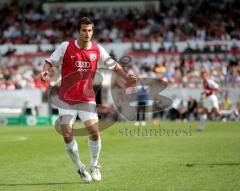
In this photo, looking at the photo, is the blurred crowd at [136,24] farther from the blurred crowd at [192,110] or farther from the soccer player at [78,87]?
the soccer player at [78,87]

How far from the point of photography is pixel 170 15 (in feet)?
135

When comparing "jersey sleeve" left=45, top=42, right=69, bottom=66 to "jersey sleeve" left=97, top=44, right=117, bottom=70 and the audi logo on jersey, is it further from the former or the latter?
"jersey sleeve" left=97, top=44, right=117, bottom=70

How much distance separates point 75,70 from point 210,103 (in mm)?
15929

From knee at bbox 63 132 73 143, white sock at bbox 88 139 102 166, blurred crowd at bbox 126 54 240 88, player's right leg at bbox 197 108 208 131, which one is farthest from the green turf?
blurred crowd at bbox 126 54 240 88

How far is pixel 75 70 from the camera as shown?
11000 mm

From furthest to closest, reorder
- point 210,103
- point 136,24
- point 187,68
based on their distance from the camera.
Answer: point 136,24 → point 187,68 → point 210,103

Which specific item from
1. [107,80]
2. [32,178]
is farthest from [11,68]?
[32,178]

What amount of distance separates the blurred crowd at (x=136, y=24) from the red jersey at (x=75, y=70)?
1084 inches

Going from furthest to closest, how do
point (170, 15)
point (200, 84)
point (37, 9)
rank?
point (37, 9) → point (170, 15) → point (200, 84)

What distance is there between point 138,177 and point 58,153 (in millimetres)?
5503

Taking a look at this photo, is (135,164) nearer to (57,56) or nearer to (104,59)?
(104,59)

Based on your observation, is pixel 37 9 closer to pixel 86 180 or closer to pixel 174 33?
pixel 174 33

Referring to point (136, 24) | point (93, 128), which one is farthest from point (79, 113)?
point (136, 24)

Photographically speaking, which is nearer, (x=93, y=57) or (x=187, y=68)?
(x=93, y=57)
